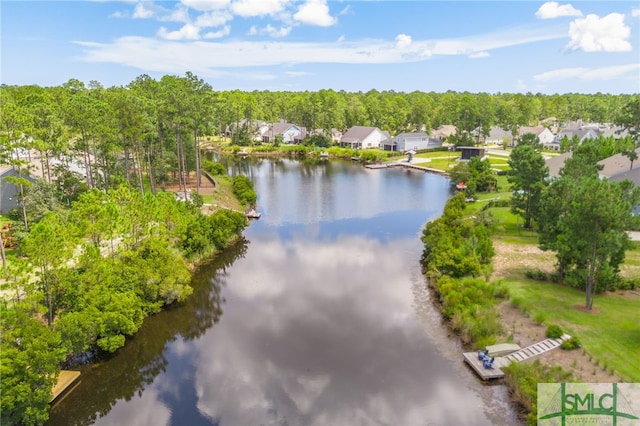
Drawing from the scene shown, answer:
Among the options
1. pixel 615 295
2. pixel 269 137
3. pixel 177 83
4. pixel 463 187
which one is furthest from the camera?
pixel 269 137

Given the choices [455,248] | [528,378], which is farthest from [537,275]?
[528,378]

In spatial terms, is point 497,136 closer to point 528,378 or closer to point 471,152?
point 471,152

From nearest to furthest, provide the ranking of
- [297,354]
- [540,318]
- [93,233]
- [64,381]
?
1. [64,381]
2. [297,354]
3. [540,318]
4. [93,233]

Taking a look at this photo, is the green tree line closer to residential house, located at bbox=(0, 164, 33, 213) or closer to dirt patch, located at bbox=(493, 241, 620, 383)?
A: residential house, located at bbox=(0, 164, 33, 213)

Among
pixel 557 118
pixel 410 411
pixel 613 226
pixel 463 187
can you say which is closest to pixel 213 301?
pixel 410 411

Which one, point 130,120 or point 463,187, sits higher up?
point 130,120

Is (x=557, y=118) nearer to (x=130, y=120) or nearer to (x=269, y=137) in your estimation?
(x=269, y=137)

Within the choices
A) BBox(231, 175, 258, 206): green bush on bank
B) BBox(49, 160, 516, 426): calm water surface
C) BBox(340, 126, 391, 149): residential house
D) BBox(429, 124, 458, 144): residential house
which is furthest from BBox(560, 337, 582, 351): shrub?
BBox(429, 124, 458, 144): residential house
